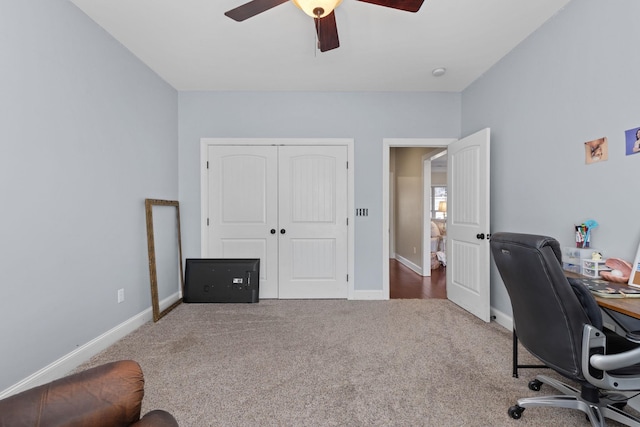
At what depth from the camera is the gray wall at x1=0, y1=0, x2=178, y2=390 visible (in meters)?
1.72

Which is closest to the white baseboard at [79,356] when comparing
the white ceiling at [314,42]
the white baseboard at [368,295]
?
the white baseboard at [368,295]

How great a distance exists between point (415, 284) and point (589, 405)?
3069 mm

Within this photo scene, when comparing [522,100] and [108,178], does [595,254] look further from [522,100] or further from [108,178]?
[108,178]

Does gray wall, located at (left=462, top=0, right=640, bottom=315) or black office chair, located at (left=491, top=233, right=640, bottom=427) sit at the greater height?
gray wall, located at (left=462, top=0, right=640, bottom=315)

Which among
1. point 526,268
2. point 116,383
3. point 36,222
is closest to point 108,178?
point 36,222

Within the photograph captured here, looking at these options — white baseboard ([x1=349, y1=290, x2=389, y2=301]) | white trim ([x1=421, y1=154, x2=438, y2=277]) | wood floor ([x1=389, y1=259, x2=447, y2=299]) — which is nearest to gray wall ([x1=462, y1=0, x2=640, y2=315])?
wood floor ([x1=389, y1=259, x2=447, y2=299])

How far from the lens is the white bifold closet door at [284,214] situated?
3.66m

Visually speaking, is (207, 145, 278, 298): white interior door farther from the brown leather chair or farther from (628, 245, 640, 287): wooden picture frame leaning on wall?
(628, 245, 640, 287): wooden picture frame leaning on wall

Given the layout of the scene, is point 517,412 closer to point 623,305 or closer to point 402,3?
point 623,305

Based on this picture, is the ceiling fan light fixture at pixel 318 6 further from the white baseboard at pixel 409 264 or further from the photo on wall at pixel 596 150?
the white baseboard at pixel 409 264

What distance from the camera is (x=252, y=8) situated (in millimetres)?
1756

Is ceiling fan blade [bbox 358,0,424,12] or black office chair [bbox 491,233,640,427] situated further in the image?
ceiling fan blade [bbox 358,0,424,12]

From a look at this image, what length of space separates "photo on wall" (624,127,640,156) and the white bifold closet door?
245 centimetres

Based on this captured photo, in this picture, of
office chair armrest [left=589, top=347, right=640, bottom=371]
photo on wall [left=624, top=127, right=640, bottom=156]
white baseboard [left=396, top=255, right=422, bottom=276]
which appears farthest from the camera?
white baseboard [left=396, top=255, right=422, bottom=276]
